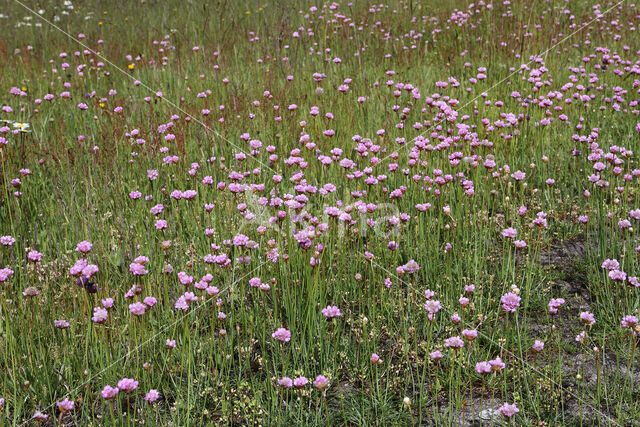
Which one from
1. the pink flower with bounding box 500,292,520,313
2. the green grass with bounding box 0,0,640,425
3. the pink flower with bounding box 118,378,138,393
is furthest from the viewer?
the green grass with bounding box 0,0,640,425

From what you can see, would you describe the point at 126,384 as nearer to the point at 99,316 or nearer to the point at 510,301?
the point at 99,316

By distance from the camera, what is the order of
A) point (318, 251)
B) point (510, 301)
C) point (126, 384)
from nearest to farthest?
point (126, 384)
point (510, 301)
point (318, 251)

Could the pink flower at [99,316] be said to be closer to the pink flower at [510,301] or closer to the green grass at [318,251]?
the green grass at [318,251]

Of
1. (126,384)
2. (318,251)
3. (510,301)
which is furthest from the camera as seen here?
(318,251)

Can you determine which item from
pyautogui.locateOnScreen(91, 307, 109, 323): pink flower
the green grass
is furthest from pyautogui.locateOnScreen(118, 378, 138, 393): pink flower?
pyautogui.locateOnScreen(91, 307, 109, 323): pink flower

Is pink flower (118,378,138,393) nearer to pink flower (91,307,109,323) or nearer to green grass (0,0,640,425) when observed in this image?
green grass (0,0,640,425)

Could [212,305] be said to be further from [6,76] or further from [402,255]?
[6,76]

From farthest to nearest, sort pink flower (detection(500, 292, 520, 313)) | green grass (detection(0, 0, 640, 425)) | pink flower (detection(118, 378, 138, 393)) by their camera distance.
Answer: green grass (detection(0, 0, 640, 425)), pink flower (detection(500, 292, 520, 313)), pink flower (detection(118, 378, 138, 393))

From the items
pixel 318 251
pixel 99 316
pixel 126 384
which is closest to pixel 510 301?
pixel 318 251

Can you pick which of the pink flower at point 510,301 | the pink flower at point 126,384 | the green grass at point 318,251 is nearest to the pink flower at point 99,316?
the green grass at point 318,251

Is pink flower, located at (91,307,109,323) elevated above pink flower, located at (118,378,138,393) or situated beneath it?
elevated above

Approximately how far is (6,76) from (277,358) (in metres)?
5.86

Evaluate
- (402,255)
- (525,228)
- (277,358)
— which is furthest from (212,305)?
(525,228)

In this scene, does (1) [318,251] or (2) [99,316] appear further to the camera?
(1) [318,251]
